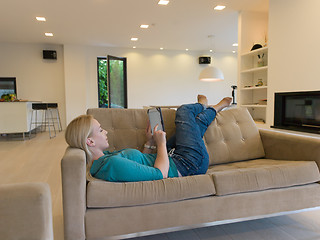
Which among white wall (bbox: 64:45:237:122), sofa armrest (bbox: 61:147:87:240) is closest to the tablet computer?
sofa armrest (bbox: 61:147:87:240)

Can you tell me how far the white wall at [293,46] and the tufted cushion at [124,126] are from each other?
2.39 m

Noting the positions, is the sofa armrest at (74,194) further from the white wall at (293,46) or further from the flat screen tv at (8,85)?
the flat screen tv at (8,85)

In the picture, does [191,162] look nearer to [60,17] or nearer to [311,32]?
[311,32]

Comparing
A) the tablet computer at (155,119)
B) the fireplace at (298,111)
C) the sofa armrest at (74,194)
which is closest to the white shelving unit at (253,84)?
the fireplace at (298,111)

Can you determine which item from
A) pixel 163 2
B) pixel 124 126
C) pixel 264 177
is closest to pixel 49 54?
pixel 163 2

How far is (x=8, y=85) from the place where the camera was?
7461 mm

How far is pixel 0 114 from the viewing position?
5.46 metres

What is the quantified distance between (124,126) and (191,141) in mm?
577

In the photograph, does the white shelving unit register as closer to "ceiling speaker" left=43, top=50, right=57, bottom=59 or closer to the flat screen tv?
"ceiling speaker" left=43, top=50, right=57, bottom=59

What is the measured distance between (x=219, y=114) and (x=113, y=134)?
3.15 ft

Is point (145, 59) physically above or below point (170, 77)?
above

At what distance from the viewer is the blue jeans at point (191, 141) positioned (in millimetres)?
1666

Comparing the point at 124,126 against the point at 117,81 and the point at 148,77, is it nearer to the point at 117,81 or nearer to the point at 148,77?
the point at 117,81

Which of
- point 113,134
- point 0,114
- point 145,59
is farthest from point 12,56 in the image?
point 113,134
